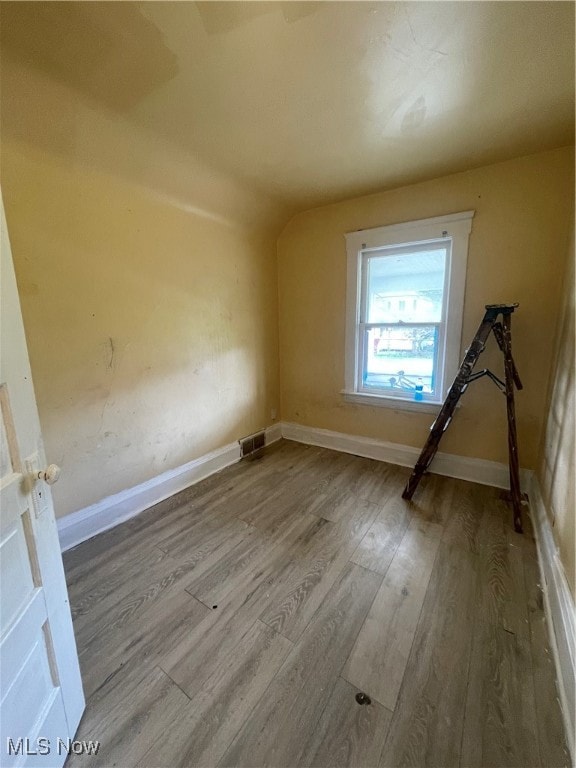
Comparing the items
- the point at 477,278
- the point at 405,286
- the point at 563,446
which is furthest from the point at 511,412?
the point at 405,286

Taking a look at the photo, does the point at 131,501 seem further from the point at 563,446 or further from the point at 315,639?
the point at 563,446

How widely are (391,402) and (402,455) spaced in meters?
0.52

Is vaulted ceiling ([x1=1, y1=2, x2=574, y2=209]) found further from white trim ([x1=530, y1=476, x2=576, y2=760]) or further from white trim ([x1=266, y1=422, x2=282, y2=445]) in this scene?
white trim ([x1=266, y1=422, x2=282, y2=445])

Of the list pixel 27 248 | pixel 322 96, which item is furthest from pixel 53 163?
pixel 322 96

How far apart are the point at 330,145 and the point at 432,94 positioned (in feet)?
2.05

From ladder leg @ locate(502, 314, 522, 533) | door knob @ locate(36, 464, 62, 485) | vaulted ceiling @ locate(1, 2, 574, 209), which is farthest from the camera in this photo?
ladder leg @ locate(502, 314, 522, 533)

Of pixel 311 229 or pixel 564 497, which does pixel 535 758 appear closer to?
pixel 564 497

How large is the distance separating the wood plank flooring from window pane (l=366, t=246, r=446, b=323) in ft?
5.36

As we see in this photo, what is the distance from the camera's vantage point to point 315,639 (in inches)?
51.3

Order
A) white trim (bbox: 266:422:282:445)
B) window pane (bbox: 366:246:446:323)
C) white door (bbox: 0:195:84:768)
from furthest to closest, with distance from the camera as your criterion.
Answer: white trim (bbox: 266:422:282:445)
window pane (bbox: 366:246:446:323)
white door (bbox: 0:195:84:768)

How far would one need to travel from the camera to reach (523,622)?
1353 mm

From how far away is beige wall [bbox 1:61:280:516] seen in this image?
156 centimetres

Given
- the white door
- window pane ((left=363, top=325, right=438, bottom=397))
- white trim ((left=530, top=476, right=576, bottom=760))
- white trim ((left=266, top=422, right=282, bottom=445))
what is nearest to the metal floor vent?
white trim ((left=266, top=422, right=282, bottom=445))

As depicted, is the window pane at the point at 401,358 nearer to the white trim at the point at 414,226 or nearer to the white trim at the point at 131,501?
the white trim at the point at 414,226
